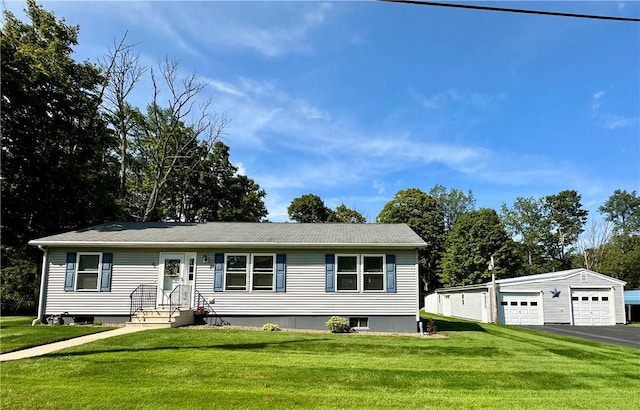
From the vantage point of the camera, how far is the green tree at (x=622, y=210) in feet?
180

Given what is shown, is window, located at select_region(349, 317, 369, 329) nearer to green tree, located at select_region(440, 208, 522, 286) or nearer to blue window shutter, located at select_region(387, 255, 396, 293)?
blue window shutter, located at select_region(387, 255, 396, 293)

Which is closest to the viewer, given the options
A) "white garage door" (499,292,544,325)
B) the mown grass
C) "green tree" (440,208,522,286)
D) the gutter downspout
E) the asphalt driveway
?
the mown grass

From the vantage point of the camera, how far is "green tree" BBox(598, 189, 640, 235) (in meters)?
54.8

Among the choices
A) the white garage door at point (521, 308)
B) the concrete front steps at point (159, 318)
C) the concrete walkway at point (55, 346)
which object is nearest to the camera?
the concrete walkway at point (55, 346)

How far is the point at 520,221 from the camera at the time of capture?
52.7 m

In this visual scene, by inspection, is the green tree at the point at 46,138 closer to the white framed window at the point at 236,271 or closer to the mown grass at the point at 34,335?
the mown grass at the point at 34,335

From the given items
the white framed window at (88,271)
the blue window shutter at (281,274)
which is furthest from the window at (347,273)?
the white framed window at (88,271)

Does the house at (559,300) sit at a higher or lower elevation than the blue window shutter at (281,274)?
lower

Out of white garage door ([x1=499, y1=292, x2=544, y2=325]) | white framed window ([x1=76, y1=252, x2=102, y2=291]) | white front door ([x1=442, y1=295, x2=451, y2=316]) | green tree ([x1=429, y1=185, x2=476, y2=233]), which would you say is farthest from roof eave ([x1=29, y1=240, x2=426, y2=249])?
green tree ([x1=429, y1=185, x2=476, y2=233])

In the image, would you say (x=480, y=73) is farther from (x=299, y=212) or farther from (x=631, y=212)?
(x=631, y=212)

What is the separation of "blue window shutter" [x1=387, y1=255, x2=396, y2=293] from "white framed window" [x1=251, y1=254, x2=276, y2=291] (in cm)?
414

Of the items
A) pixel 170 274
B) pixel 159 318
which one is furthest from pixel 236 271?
pixel 159 318

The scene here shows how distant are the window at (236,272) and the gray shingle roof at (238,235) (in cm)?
69

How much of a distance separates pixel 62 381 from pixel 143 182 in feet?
88.6
